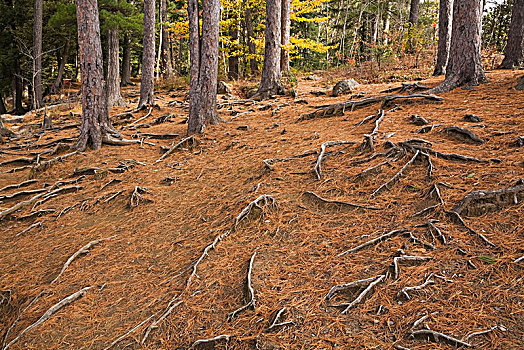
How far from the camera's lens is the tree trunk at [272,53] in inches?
461

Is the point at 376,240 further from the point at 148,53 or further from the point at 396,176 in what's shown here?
the point at 148,53

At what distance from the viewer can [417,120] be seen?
5.96 metres

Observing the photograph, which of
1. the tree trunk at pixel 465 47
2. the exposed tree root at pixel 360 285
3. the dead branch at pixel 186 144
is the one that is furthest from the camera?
the dead branch at pixel 186 144

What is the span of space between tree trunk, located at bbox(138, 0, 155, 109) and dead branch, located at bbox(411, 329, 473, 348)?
473 inches

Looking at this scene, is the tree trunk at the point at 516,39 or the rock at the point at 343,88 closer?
the tree trunk at the point at 516,39

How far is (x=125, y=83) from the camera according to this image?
81.9ft

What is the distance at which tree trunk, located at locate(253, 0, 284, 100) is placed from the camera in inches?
461

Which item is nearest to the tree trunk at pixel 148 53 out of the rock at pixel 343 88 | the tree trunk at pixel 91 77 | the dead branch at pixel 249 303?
the tree trunk at pixel 91 77

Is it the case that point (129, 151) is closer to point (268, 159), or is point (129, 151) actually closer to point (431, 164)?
point (268, 159)

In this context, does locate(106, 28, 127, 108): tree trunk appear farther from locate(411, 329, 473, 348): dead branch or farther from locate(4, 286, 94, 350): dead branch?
locate(411, 329, 473, 348): dead branch

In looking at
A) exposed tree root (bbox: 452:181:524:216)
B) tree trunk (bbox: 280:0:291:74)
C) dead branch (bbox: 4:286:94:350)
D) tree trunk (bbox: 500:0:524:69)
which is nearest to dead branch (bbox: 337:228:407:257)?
exposed tree root (bbox: 452:181:524:216)

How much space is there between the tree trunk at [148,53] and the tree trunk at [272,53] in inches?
155

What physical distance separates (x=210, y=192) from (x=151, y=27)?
363 inches

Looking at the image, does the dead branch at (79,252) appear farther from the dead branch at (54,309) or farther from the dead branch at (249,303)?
the dead branch at (249,303)
